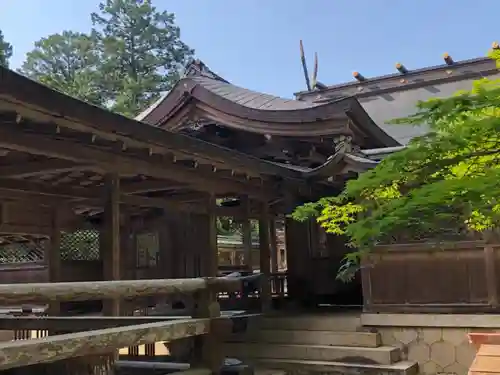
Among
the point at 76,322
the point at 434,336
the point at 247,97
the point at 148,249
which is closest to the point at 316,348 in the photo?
the point at 434,336

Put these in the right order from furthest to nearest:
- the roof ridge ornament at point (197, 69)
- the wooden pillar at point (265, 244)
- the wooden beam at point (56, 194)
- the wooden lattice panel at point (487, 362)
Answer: the roof ridge ornament at point (197, 69) < the wooden pillar at point (265, 244) < the wooden beam at point (56, 194) < the wooden lattice panel at point (487, 362)

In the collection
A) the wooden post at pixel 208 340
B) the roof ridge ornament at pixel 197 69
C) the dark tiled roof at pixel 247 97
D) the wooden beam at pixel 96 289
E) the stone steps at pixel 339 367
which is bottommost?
the stone steps at pixel 339 367

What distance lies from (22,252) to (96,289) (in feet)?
25.4

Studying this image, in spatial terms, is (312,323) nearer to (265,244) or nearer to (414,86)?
(265,244)

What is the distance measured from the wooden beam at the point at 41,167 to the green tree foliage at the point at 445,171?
3817 millimetres

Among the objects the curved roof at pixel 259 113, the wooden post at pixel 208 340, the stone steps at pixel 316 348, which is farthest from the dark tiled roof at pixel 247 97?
the wooden post at pixel 208 340

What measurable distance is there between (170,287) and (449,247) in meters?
5.24

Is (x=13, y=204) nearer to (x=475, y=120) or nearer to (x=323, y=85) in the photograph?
(x=475, y=120)

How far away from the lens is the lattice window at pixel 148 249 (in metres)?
12.3

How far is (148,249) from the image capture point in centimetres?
1252

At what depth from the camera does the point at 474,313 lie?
848 cm

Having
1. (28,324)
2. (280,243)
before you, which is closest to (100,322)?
(28,324)

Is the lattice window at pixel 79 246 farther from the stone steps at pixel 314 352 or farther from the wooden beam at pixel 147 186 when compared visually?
the stone steps at pixel 314 352

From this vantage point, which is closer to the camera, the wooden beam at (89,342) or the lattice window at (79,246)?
the wooden beam at (89,342)
